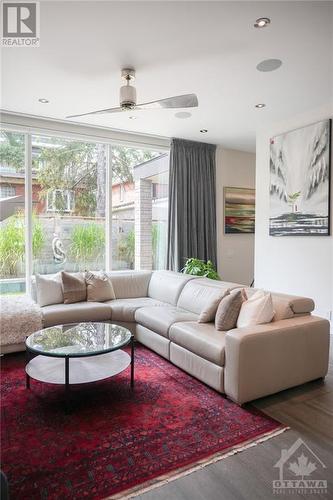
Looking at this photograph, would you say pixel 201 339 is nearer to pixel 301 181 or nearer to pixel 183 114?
pixel 301 181

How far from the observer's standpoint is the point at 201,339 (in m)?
2.74

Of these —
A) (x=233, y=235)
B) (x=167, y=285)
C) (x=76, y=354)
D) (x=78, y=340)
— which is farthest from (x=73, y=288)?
(x=233, y=235)

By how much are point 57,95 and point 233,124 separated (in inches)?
97.7

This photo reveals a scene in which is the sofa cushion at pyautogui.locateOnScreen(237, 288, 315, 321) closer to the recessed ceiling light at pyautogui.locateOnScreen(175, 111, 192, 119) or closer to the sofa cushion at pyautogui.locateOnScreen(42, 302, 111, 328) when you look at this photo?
the sofa cushion at pyautogui.locateOnScreen(42, 302, 111, 328)

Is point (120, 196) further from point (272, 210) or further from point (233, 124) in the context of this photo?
point (272, 210)

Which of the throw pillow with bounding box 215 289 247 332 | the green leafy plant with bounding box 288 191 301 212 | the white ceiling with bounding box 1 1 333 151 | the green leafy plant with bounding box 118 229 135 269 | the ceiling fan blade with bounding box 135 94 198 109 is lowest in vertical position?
the throw pillow with bounding box 215 289 247 332

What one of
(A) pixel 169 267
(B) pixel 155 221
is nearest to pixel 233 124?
(B) pixel 155 221

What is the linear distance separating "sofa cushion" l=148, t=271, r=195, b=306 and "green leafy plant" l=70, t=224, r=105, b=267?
105 centimetres

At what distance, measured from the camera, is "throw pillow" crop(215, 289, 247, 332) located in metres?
2.88

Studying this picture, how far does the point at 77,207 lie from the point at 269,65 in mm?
3193

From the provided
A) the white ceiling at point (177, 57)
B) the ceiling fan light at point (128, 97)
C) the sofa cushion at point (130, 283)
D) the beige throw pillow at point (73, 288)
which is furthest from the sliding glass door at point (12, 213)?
the ceiling fan light at point (128, 97)

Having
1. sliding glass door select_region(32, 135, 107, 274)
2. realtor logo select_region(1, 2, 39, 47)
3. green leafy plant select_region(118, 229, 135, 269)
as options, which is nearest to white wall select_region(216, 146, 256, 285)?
green leafy plant select_region(118, 229, 135, 269)

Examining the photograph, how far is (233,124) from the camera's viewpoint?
15.9 feet

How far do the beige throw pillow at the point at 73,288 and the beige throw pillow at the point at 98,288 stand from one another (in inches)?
3.0
